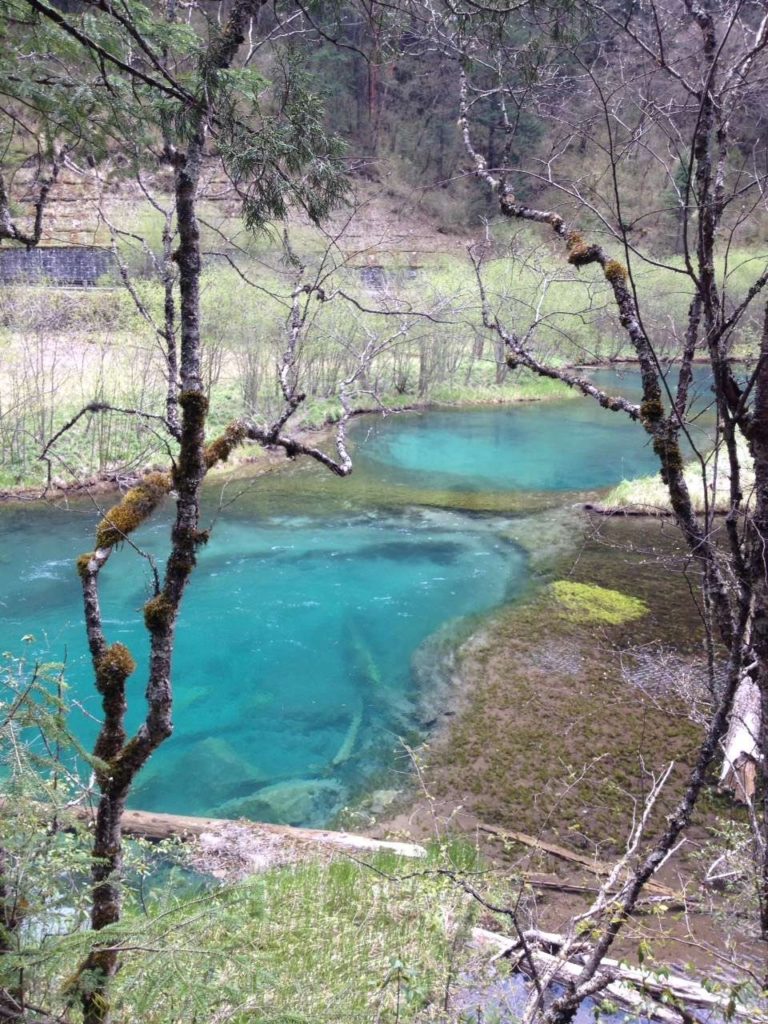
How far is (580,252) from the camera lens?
151 inches

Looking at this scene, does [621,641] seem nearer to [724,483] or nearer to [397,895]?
[397,895]

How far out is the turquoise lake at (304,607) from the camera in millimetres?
6273

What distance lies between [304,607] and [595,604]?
3904 mm

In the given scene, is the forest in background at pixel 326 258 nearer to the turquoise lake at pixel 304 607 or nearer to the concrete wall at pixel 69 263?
the turquoise lake at pixel 304 607

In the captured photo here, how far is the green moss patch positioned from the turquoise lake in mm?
623

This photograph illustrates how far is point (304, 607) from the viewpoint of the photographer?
920cm

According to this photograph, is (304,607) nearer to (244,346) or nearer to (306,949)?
(306,949)

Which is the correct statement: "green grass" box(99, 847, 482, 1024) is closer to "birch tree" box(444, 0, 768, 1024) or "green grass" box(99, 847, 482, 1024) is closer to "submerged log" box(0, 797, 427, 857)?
"submerged log" box(0, 797, 427, 857)

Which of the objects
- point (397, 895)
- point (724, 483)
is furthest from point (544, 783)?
point (724, 483)

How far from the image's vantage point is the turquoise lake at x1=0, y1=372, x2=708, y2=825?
20.6 ft

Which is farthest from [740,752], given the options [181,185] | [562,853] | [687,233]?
[181,185]

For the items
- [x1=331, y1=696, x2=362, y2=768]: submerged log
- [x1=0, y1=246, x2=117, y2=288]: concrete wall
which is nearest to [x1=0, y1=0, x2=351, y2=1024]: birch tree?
[x1=331, y1=696, x2=362, y2=768]: submerged log

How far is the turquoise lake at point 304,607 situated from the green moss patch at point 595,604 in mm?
623

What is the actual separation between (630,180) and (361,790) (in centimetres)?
506
